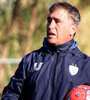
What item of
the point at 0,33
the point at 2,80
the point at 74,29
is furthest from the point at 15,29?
the point at 74,29

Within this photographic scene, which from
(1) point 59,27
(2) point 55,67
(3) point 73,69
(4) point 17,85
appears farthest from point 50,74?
(1) point 59,27

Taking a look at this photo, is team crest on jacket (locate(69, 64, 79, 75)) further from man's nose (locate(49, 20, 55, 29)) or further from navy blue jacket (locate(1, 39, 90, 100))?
man's nose (locate(49, 20, 55, 29))

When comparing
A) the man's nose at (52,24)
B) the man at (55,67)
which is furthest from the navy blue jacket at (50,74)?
the man's nose at (52,24)

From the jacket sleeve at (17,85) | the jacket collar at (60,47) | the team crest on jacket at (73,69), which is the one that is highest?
the jacket collar at (60,47)

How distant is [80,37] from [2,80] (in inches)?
111

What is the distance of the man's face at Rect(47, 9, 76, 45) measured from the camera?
3.64 metres

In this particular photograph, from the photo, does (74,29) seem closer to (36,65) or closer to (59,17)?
(59,17)

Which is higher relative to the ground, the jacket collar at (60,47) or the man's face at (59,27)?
the man's face at (59,27)

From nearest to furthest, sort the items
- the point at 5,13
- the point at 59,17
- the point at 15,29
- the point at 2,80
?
the point at 59,17 < the point at 2,80 < the point at 5,13 < the point at 15,29

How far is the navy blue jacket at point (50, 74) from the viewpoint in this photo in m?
3.40

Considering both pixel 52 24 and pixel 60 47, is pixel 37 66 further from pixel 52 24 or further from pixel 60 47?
pixel 52 24

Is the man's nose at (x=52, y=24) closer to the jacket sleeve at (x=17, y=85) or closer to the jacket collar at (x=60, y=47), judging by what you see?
the jacket collar at (x=60, y=47)

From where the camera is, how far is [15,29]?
12.1m

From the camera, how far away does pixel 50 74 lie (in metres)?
3.47
